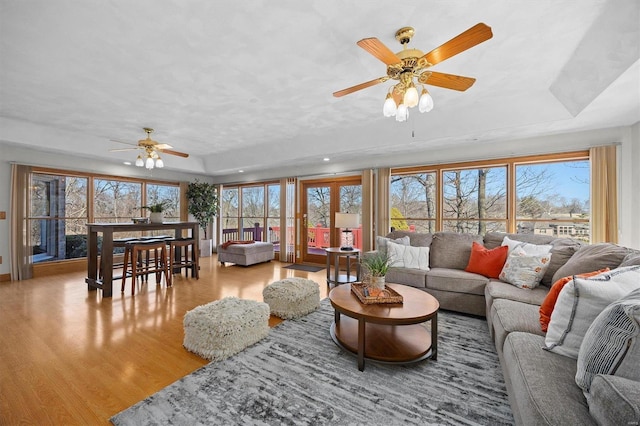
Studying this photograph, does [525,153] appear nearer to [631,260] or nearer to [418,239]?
[418,239]

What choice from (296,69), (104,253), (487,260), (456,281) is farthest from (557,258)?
(104,253)

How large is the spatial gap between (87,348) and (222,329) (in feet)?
4.20

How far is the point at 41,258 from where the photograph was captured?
206 inches

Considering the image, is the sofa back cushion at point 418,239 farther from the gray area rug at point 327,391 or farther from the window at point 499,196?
the gray area rug at point 327,391

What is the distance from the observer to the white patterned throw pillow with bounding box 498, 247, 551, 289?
9.20 ft

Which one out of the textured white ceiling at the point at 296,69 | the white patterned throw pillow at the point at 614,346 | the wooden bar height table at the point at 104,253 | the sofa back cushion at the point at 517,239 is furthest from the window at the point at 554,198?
the wooden bar height table at the point at 104,253

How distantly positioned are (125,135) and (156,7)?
3906mm

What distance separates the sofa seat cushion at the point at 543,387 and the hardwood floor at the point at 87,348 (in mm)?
2156

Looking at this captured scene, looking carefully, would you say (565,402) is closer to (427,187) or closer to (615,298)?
(615,298)

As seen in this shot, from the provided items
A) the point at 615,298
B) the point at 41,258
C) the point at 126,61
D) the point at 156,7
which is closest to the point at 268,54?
the point at 156,7

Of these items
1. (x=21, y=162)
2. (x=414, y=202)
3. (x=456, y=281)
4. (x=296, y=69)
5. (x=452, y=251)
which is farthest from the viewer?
(x=414, y=202)

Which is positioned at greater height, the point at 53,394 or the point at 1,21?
the point at 1,21

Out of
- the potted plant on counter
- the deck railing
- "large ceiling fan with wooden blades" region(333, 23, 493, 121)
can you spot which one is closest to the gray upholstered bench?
the deck railing

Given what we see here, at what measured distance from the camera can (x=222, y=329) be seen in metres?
2.26
